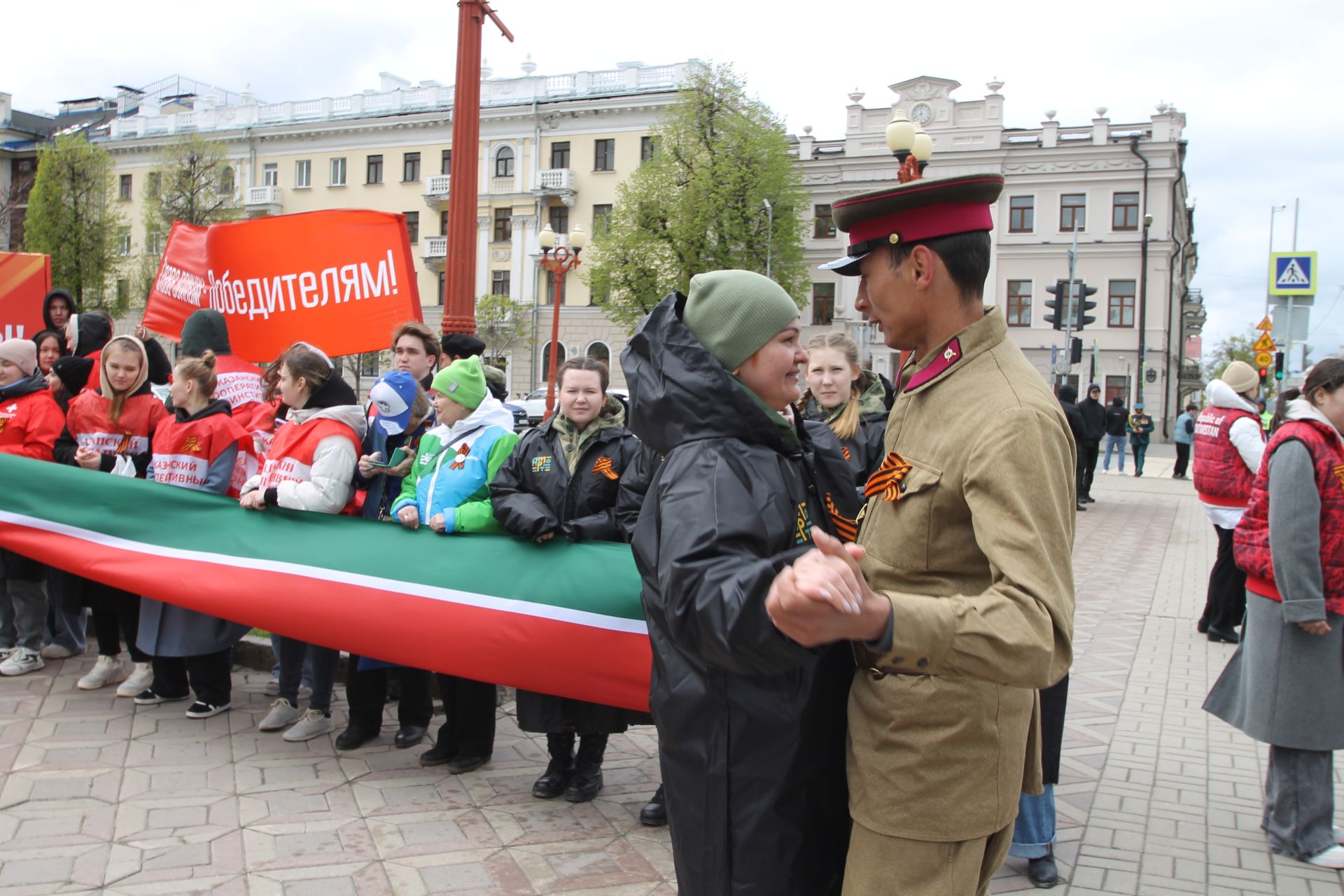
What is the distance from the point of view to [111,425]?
6496 millimetres

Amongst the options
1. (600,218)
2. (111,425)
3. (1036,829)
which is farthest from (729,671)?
(600,218)

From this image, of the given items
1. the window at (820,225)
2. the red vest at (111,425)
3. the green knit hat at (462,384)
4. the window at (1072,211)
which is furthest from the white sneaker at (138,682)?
the window at (1072,211)

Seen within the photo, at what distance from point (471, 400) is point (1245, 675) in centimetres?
381

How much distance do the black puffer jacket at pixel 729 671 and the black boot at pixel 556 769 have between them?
2715 mm

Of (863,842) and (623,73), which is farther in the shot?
(623,73)

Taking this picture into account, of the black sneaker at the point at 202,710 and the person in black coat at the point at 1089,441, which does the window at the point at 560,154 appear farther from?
the black sneaker at the point at 202,710

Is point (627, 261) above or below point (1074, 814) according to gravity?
above

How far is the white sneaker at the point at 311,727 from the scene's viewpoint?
546 cm

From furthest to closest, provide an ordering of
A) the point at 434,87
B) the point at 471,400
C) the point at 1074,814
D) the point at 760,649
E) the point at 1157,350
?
1. the point at 434,87
2. the point at 1157,350
3. the point at 471,400
4. the point at 1074,814
5. the point at 760,649

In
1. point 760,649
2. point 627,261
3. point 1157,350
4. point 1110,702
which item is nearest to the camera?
point 760,649

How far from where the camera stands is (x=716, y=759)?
205 centimetres

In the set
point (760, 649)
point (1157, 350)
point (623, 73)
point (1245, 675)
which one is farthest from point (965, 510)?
point (623, 73)

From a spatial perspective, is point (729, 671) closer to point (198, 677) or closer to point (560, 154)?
point (198, 677)

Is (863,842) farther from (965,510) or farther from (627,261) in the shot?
(627,261)
